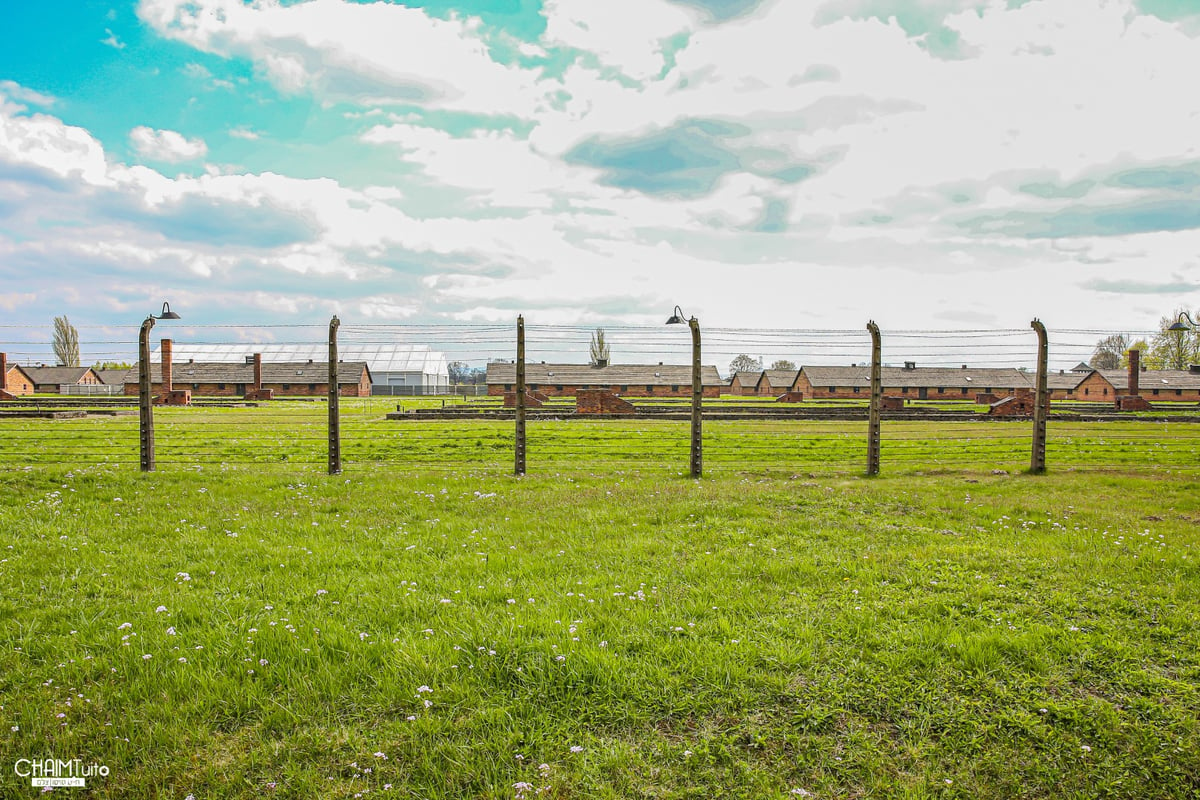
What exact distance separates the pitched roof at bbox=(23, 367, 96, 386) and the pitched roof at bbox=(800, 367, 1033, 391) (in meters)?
99.4

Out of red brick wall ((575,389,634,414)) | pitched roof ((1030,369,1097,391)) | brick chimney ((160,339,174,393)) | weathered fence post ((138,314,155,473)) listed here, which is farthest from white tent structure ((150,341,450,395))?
pitched roof ((1030,369,1097,391))

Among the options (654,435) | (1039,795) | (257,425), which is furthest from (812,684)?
(257,425)

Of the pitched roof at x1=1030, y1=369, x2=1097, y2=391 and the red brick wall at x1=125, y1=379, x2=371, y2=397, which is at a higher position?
the pitched roof at x1=1030, y1=369, x2=1097, y2=391

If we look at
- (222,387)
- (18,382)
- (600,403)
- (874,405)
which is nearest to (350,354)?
(222,387)

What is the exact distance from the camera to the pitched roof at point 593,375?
273 feet

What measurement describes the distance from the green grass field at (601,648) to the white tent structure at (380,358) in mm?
76014

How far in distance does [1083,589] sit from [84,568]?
29.4 feet

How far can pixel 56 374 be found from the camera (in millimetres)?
89125

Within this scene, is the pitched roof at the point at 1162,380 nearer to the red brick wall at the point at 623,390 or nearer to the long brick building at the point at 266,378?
the red brick wall at the point at 623,390

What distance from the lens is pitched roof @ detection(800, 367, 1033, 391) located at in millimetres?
87438

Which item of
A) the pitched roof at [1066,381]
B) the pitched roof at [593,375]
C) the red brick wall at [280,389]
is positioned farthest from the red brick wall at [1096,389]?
the red brick wall at [280,389]

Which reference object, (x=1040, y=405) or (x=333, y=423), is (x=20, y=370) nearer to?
(x=333, y=423)

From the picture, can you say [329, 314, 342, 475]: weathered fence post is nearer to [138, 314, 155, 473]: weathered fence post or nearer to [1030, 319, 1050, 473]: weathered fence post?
[138, 314, 155, 473]: weathered fence post

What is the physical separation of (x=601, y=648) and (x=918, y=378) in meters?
93.7
